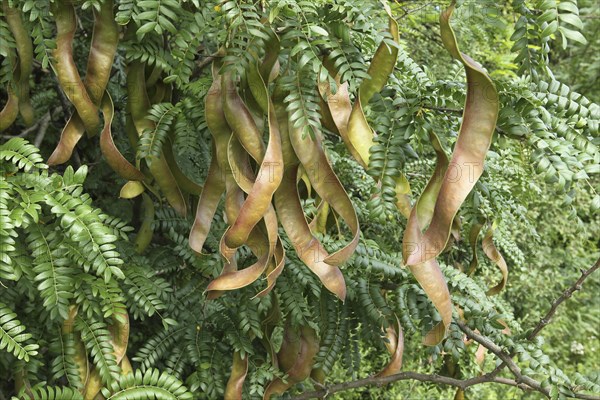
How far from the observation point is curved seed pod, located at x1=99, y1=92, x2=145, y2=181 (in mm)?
1341

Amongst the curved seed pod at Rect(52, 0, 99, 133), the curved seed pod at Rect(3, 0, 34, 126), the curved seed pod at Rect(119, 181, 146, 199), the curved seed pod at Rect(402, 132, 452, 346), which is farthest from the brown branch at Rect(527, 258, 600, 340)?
the curved seed pod at Rect(3, 0, 34, 126)

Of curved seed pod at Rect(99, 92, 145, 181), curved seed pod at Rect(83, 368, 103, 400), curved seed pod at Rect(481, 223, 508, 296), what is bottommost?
curved seed pod at Rect(83, 368, 103, 400)

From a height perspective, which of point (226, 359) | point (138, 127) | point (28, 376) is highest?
point (138, 127)

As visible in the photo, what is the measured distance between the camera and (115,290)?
4.40ft

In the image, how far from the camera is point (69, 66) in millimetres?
1315

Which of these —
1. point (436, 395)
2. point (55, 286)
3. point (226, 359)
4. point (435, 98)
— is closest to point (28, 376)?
point (55, 286)

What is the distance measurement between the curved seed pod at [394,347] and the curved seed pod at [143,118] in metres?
0.60

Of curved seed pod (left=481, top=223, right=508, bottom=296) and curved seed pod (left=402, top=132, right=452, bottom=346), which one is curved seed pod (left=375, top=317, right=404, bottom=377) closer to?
curved seed pod (left=481, top=223, right=508, bottom=296)

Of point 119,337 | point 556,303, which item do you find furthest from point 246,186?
point 556,303

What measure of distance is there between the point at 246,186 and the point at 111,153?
324 mm

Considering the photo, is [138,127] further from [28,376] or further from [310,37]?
[28,376]

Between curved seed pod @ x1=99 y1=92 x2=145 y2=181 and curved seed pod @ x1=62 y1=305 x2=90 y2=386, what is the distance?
1.01ft

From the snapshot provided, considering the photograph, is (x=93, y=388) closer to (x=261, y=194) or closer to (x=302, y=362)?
(x=302, y=362)

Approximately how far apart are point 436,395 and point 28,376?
7.22 feet
